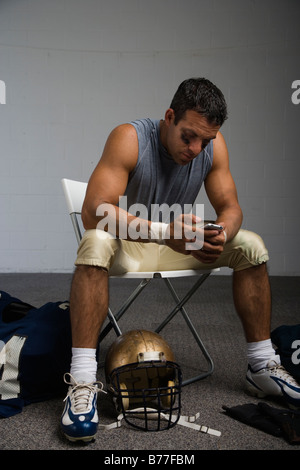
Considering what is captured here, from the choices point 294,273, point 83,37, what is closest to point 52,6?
point 83,37

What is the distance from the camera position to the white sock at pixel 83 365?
52.5 inches

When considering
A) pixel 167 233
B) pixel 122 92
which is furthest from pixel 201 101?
pixel 122 92

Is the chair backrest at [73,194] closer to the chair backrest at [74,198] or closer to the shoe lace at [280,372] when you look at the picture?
the chair backrest at [74,198]

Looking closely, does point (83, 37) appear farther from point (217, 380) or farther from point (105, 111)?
point (217, 380)

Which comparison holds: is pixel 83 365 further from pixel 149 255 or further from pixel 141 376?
pixel 149 255

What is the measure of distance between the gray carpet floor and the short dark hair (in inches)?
37.9

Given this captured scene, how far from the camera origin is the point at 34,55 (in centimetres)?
480

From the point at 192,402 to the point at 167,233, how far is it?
58 centimetres

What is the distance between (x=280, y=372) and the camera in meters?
1.52

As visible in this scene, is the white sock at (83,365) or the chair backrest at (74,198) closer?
the white sock at (83,365)

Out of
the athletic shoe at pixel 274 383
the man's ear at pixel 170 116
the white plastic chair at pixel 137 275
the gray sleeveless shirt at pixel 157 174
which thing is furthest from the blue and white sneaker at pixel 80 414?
the man's ear at pixel 170 116

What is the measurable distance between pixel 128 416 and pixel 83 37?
4.40m

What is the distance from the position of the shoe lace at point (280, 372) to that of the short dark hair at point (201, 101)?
856mm

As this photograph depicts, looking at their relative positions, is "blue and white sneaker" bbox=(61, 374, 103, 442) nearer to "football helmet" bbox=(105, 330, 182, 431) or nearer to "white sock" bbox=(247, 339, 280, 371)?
"football helmet" bbox=(105, 330, 182, 431)
